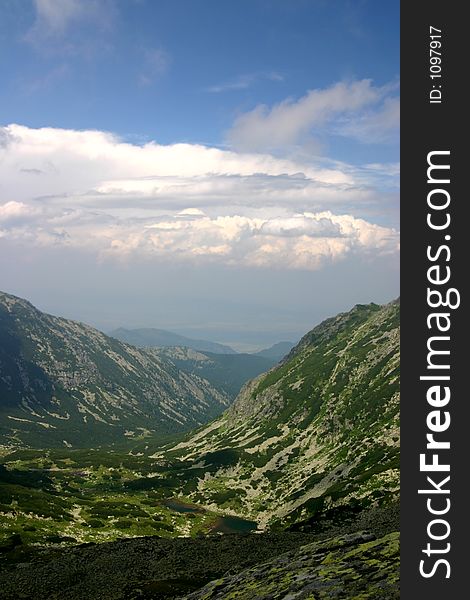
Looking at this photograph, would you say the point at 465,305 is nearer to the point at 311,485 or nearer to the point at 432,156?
the point at 432,156

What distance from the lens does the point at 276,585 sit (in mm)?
27516

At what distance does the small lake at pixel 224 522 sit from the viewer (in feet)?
A: 414

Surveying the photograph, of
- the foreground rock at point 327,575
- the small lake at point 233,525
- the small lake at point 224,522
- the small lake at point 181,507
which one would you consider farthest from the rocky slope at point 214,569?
the small lake at point 181,507

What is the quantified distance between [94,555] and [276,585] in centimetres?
4528

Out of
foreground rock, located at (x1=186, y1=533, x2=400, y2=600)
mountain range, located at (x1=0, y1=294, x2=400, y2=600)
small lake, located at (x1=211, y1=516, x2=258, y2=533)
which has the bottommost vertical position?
small lake, located at (x1=211, y1=516, x2=258, y2=533)

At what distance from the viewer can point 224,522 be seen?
13538 cm

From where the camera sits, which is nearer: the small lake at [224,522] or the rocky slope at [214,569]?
the rocky slope at [214,569]

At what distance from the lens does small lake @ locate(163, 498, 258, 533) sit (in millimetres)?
126312

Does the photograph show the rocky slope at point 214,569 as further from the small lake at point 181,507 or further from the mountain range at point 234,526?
the small lake at point 181,507

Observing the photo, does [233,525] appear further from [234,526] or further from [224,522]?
[224,522]

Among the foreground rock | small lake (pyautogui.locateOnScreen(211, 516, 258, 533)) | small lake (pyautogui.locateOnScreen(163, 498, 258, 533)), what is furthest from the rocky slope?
small lake (pyautogui.locateOnScreen(163, 498, 258, 533))

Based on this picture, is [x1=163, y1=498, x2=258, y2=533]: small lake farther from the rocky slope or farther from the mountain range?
the rocky slope

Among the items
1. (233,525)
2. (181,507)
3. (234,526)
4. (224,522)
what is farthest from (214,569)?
(181,507)

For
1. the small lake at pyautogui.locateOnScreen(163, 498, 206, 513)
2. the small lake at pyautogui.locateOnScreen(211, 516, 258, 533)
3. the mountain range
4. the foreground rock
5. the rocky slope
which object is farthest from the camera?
the small lake at pyautogui.locateOnScreen(163, 498, 206, 513)
